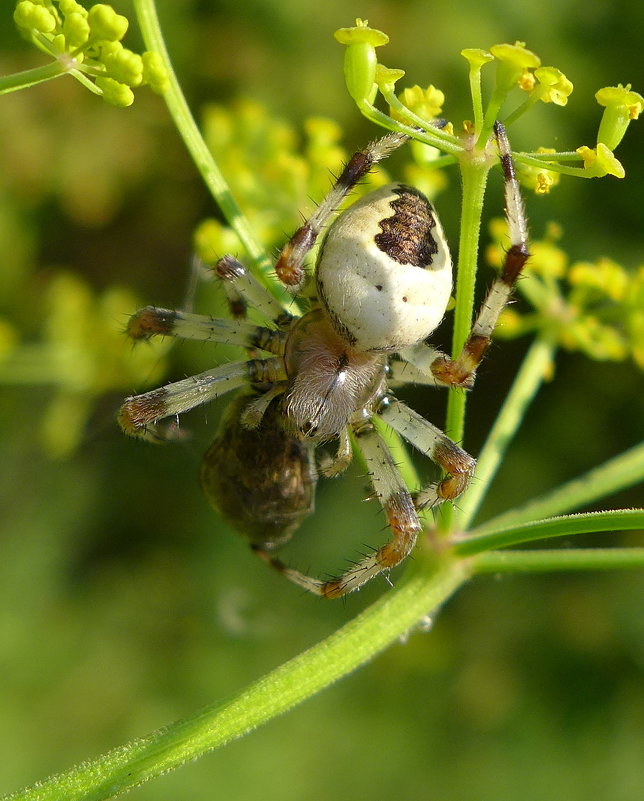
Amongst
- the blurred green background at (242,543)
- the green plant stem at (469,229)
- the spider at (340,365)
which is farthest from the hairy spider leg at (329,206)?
the blurred green background at (242,543)

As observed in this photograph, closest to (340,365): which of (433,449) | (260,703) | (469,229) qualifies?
(433,449)

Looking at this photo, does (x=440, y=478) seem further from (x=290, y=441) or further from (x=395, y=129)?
(x=395, y=129)

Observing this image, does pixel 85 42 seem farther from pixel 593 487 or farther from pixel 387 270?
pixel 593 487

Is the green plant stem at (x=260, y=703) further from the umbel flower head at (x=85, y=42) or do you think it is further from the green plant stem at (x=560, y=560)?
the umbel flower head at (x=85, y=42)

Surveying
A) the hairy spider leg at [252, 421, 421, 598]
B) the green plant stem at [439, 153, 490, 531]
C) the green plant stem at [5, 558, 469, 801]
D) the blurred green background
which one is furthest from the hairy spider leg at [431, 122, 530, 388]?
the blurred green background

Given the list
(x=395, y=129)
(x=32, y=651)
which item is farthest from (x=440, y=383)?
(x=32, y=651)

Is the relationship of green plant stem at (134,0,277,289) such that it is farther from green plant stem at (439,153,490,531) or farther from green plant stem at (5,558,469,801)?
green plant stem at (5,558,469,801)

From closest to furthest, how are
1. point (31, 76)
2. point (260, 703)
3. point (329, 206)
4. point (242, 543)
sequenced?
point (31, 76)
point (260, 703)
point (329, 206)
point (242, 543)
